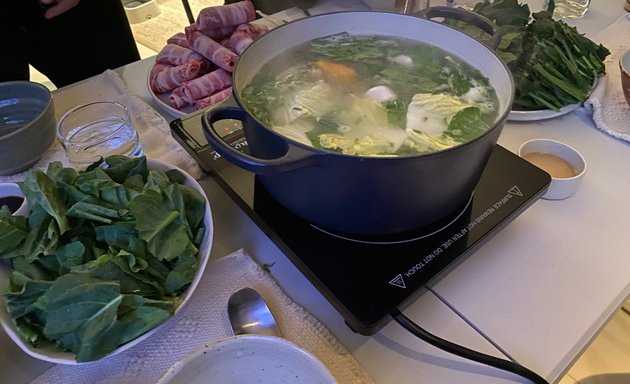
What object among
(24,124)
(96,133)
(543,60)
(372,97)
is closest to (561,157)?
(543,60)

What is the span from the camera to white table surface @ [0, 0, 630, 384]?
65 cm

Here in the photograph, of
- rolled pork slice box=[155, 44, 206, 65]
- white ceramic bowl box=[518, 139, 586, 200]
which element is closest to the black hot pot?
white ceramic bowl box=[518, 139, 586, 200]

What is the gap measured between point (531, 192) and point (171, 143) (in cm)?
65

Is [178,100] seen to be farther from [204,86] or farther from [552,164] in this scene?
[552,164]

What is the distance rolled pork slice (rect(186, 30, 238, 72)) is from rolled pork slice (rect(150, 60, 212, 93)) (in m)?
0.03

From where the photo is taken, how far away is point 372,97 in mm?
805

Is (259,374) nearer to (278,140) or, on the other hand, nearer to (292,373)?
(292,373)

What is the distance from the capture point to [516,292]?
2.36ft

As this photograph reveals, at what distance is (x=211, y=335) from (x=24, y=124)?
569 millimetres

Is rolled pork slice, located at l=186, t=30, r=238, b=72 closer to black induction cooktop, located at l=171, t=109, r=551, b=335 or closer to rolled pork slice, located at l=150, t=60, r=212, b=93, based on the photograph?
rolled pork slice, located at l=150, t=60, r=212, b=93

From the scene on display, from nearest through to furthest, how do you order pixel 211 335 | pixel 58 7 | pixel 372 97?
pixel 211 335, pixel 372 97, pixel 58 7

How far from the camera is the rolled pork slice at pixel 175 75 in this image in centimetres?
105

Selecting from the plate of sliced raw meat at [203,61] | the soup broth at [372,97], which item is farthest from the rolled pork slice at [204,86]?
the soup broth at [372,97]

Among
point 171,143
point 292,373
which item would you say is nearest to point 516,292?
point 292,373
